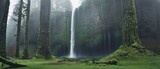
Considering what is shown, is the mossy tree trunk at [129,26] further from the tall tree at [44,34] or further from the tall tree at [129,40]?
the tall tree at [44,34]

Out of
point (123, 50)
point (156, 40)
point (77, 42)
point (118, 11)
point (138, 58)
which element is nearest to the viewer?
point (138, 58)

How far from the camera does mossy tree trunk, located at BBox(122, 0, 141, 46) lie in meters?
16.5

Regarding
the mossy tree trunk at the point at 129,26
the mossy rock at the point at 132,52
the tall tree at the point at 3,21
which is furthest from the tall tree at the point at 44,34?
the mossy tree trunk at the point at 129,26

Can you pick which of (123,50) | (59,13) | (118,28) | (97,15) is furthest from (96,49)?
(123,50)

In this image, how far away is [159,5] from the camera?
29.4 m

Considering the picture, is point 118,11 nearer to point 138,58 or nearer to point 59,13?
point 138,58

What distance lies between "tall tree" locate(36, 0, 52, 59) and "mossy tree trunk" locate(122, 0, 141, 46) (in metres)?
5.98

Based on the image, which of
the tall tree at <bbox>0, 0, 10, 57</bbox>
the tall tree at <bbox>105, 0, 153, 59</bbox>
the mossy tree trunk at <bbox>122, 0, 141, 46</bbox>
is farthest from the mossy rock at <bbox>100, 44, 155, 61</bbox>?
the tall tree at <bbox>0, 0, 10, 57</bbox>

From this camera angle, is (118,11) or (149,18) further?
(118,11)

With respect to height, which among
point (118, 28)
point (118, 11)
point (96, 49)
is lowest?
point (96, 49)

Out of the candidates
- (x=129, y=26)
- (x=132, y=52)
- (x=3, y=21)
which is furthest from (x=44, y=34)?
(x=132, y=52)

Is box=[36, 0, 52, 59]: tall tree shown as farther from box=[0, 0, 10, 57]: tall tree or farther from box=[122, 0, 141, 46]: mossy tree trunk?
box=[122, 0, 141, 46]: mossy tree trunk

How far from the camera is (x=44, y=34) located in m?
20.1

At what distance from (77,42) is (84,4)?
635 centimetres
